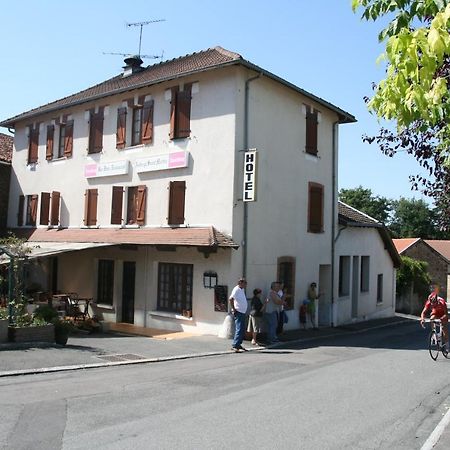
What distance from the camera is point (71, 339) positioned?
14.4m

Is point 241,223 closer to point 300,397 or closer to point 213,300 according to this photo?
point 213,300

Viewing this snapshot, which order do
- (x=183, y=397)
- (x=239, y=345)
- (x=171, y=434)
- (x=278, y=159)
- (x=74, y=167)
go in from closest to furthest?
(x=171, y=434), (x=183, y=397), (x=239, y=345), (x=278, y=159), (x=74, y=167)

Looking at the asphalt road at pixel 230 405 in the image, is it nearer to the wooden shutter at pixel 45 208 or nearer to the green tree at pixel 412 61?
the green tree at pixel 412 61

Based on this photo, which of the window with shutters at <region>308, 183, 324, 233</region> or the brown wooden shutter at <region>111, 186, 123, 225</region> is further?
the window with shutters at <region>308, 183, 324, 233</region>

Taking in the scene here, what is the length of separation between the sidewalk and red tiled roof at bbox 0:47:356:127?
7856 millimetres

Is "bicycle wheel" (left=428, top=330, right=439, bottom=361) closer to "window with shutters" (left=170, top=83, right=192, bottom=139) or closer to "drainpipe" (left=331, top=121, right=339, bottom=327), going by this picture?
"drainpipe" (left=331, top=121, right=339, bottom=327)

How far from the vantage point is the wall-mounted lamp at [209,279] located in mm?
16188

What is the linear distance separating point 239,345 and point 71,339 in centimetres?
434

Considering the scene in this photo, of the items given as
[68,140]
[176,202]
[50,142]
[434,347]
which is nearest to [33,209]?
[50,142]

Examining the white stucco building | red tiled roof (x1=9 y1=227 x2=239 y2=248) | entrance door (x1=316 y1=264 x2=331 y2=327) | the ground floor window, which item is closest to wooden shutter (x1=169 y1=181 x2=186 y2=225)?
the white stucco building

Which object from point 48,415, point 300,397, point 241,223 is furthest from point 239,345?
point 48,415

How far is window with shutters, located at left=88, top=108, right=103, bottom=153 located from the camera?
20.3m

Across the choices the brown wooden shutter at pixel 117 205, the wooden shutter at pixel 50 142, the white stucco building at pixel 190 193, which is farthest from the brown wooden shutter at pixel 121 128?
the wooden shutter at pixel 50 142

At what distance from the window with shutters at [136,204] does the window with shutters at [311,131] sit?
5.85 metres
